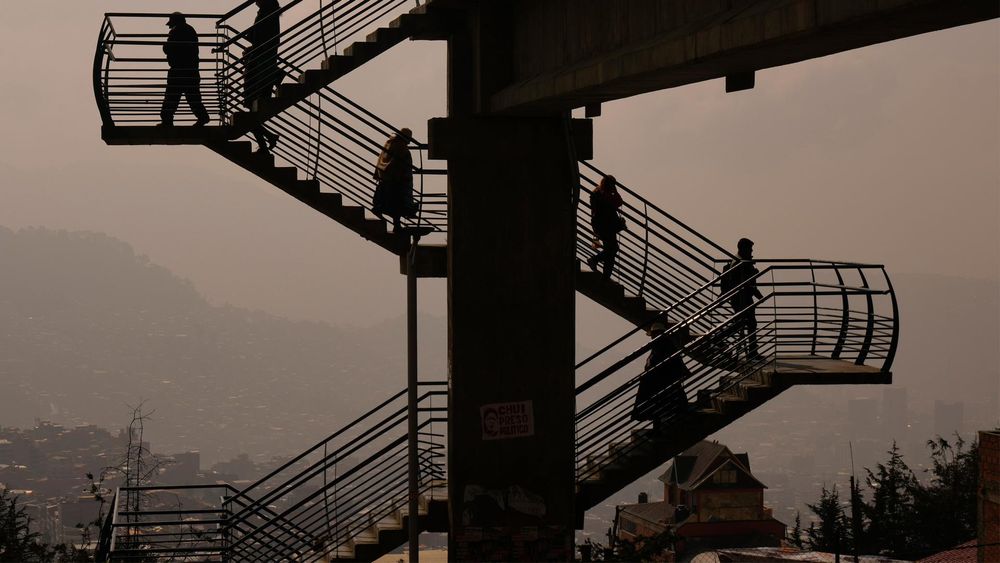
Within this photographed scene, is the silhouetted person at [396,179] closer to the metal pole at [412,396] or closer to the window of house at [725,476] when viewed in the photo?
the metal pole at [412,396]

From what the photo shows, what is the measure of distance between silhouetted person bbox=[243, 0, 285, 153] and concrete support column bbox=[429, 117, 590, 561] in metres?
2.54

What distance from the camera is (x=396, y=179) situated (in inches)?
609

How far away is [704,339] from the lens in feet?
45.5

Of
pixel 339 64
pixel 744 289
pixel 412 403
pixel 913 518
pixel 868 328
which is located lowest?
pixel 412 403

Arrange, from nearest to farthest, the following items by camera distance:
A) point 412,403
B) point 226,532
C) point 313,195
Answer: point 412,403 < point 313,195 < point 226,532

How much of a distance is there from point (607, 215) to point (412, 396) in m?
3.04

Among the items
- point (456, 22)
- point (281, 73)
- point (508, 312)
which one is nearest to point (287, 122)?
point (281, 73)

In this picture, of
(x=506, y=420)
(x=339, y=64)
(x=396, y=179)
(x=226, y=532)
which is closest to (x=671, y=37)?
(x=506, y=420)

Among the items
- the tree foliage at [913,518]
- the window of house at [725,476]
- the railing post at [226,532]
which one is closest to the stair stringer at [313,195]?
the railing post at [226,532]

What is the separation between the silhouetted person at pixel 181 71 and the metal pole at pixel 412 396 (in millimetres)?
3154

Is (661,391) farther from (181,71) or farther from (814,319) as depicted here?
(181,71)

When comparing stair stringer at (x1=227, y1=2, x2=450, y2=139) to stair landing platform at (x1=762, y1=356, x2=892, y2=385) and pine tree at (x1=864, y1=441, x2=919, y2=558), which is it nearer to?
stair landing platform at (x1=762, y1=356, x2=892, y2=385)

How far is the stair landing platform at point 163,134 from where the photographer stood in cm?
1566

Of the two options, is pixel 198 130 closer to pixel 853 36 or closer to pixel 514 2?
pixel 514 2
